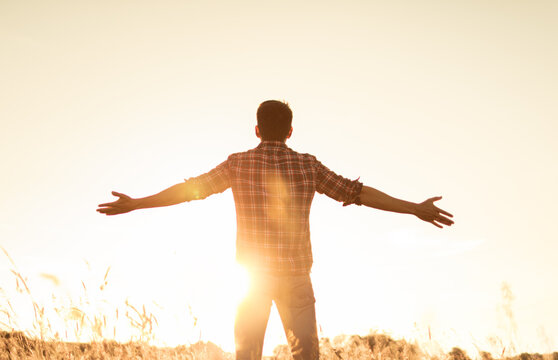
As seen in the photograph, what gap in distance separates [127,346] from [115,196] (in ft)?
6.26

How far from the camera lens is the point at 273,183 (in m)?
3.15

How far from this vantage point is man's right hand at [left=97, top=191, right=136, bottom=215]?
352 cm

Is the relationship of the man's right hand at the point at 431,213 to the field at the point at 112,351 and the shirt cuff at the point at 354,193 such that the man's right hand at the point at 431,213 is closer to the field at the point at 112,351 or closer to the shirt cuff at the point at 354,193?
the shirt cuff at the point at 354,193

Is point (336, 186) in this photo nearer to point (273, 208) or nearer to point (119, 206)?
point (273, 208)

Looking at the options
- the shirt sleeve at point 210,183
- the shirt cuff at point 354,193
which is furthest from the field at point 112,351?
the shirt sleeve at point 210,183

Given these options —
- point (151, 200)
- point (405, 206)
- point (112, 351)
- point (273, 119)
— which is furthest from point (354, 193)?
point (112, 351)

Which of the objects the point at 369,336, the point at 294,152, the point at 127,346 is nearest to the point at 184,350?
the point at 127,346

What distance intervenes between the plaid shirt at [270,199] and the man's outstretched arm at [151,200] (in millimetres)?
70

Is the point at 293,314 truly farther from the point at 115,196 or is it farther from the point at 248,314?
the point at 115,196

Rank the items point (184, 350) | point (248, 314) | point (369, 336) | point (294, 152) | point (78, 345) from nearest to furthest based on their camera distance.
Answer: point (248, 314), point (294, 152), point (78, 345), point (184, 350), point (369, 336)

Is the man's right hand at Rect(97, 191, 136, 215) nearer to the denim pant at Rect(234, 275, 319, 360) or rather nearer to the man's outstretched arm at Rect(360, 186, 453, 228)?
the denim pant at Rect(234, 275, 319, 360)

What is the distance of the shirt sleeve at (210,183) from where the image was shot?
3.28 metres

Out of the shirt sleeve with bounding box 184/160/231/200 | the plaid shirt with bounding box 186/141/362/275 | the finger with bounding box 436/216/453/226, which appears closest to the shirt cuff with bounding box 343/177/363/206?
the plaid shirt with bounding box 186/141/362/275

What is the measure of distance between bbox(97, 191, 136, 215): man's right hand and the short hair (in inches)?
48.7
